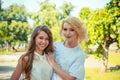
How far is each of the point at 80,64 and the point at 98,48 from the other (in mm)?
4064

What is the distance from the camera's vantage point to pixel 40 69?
1.29 meters

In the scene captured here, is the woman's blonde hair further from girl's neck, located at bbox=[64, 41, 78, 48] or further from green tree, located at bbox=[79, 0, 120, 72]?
green tree, located at bbox=[79, 0, 120, 72]

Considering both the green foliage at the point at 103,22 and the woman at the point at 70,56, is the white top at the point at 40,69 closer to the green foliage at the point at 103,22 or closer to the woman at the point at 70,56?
the woman at the point at 70,56

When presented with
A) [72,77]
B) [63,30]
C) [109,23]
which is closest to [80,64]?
[72,77]

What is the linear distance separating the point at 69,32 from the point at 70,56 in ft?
0.36

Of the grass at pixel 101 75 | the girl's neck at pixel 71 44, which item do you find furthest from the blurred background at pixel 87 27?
the girl's neck at pixel 71 44

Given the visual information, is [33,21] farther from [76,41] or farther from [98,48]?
[76,41]

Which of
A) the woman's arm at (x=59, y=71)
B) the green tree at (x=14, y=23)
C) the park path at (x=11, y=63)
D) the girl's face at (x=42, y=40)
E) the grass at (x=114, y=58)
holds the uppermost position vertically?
the girl's face at (x=42, y=40)

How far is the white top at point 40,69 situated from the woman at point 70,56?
26 mm

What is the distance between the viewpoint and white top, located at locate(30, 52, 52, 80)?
1293mm

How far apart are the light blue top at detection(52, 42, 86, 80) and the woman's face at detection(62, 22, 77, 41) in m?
0.05

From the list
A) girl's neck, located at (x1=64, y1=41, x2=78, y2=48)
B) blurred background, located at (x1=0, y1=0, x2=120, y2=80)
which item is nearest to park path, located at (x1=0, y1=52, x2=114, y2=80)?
blurred background, located at (x1=0, y1=0, x2=120, y2=80)

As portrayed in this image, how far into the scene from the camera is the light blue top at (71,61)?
51.8 inches

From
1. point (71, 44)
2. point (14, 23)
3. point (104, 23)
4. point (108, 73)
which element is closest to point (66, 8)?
point (14, 23)
